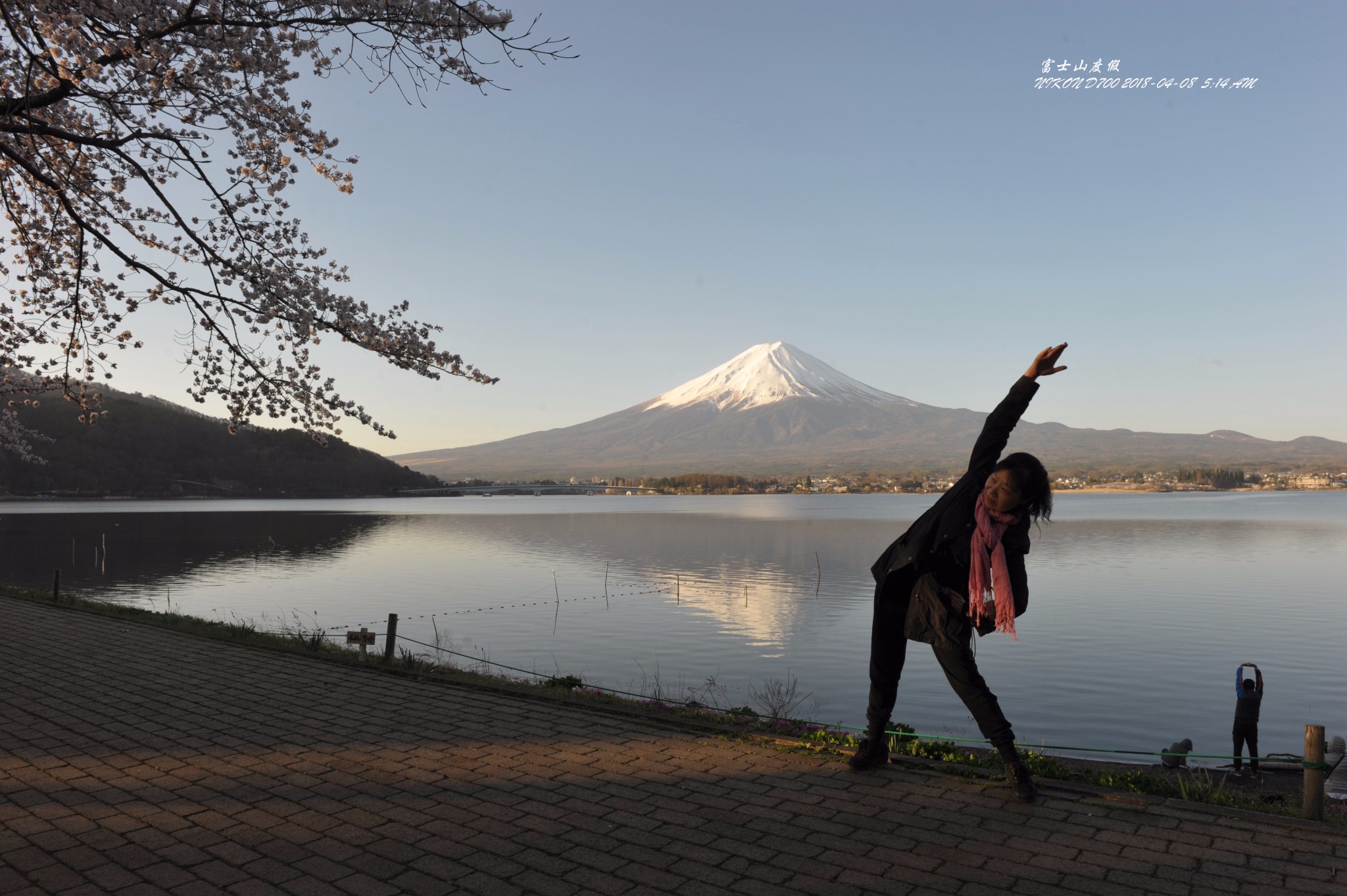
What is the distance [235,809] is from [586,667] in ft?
40.0

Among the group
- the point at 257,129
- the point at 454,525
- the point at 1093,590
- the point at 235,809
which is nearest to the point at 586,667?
the point at 257,129

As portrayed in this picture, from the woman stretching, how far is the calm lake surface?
24.5 ft

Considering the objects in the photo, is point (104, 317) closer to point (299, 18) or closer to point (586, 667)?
point (299, 18)

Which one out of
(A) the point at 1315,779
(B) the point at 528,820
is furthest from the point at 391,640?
(A) the point at 1315,779

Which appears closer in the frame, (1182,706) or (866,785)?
(866,785)

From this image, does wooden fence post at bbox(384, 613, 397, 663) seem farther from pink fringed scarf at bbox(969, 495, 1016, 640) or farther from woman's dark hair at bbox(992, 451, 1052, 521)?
woman's dark hair at bbox(992, 451, 1052, 521)

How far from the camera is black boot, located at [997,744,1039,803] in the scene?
437 cm

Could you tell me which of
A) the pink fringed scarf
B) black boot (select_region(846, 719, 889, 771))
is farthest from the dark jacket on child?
the pink fringed scarf

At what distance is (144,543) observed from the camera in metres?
45.4

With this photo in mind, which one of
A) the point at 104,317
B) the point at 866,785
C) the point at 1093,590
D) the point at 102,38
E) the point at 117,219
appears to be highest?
the point at 102,38

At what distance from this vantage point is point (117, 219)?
8648 millimetres

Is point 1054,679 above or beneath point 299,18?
beneath

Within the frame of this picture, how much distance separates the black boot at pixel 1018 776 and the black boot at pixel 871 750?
65 centimetres

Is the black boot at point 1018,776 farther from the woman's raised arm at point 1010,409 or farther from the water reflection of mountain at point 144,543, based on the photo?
the water reflection of mountain at point 144,543
